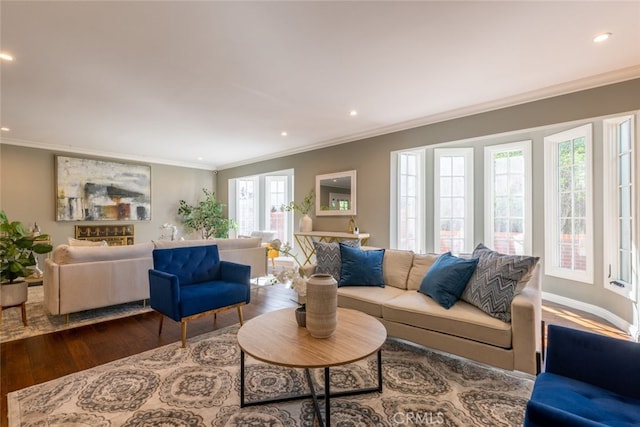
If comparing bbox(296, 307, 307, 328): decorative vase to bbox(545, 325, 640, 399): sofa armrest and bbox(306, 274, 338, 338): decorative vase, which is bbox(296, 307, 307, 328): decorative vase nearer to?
bbox(306, 274, 338, 338): decorative vase

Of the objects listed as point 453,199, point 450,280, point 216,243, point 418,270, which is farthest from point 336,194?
point 450,280

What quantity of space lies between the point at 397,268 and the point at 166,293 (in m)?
2.27

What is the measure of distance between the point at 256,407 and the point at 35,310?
3.62 meters

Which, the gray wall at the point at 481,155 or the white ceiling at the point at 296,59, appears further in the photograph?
the gray wall at the point at 481,155

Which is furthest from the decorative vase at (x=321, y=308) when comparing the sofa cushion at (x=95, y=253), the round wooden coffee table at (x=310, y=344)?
the sofa cushion at (x=95, y=253)

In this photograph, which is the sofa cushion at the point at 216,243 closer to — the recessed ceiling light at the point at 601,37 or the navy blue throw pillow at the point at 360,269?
the navy blue throw pillow at the point at 360,269

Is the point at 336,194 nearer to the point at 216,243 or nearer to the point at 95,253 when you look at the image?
the point at 216,243

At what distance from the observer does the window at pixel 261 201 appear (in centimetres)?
783

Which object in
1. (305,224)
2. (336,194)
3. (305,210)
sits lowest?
(305,224)

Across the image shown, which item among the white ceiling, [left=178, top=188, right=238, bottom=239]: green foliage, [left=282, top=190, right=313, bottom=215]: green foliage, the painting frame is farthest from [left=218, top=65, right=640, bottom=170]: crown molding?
the painting frame

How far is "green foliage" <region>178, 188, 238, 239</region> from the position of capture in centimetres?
741

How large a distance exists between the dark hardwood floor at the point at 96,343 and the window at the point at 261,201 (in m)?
4.20

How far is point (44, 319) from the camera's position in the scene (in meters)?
3.32

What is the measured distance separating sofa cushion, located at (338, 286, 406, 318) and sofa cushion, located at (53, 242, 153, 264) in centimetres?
255
